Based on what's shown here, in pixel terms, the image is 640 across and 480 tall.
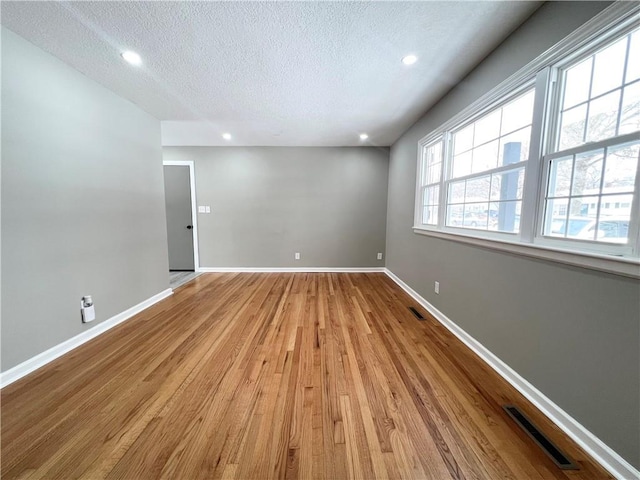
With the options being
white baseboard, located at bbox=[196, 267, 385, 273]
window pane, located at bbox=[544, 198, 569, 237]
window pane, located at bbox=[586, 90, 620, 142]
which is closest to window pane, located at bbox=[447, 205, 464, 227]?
window pane, located at bbox=[544, 198, 569, 237]

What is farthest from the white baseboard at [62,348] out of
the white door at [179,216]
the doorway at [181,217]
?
the white door at [179,216]

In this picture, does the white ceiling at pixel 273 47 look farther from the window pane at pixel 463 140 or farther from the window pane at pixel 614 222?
the window pane at pixel 614 222

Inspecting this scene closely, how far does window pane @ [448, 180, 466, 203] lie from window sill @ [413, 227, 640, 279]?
1.89ft

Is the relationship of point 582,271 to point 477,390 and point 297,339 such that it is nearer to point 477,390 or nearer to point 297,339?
point 477,390

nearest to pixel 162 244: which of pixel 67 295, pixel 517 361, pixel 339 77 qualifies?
pixel 67 295

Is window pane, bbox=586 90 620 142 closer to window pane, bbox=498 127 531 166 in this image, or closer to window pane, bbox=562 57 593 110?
window pane, bbox=562 57 593 110

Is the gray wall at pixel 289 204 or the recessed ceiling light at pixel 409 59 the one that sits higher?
the recessed ceiling light at pixel 409 59

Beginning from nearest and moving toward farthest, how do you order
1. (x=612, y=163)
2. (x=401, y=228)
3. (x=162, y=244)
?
1. (x=612, y=163)
2. (x=162, y=244)
3. (x=401, y=228)

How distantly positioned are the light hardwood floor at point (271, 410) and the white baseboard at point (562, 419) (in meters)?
0.05

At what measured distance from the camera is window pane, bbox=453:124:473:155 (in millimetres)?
2145

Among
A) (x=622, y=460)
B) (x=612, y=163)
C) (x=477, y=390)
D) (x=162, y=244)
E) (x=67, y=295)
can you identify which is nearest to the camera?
(x=622, y=460)

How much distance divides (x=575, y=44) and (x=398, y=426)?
2.26m

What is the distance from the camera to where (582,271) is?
3.68 feet

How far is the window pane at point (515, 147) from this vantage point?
1.54 meters
